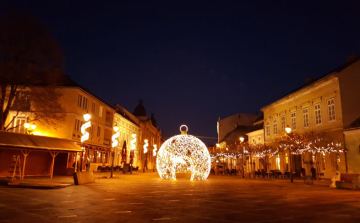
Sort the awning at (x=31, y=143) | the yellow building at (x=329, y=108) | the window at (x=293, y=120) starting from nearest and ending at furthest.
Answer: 1. the awning at (x=31, y=143)
2. the yellow building at (x=329, y=108)
3. the window at (x=293, y=120)

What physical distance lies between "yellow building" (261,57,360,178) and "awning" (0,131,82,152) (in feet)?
72.0

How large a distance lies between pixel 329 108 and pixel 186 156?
15251 millimetres

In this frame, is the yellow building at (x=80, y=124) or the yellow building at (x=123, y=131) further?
the yellow building at (x=123, y=131)

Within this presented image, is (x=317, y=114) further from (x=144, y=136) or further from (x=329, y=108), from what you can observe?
(x=144, y=136)

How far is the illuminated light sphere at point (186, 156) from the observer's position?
21.9 m

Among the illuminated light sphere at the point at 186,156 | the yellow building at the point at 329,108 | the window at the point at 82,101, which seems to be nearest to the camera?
the illuminated light sphere at the point at 186,156

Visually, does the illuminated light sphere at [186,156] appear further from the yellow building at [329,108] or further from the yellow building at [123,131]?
the yellow building at [123,131]

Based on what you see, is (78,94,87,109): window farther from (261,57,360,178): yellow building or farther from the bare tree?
(261,57,360,178): yellow building

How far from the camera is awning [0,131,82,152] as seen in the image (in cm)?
1962

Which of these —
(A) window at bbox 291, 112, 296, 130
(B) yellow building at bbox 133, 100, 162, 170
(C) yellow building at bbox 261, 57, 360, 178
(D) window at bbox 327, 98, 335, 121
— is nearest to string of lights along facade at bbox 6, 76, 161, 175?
(B) yellow building at bbox 133, 100, 162, 170

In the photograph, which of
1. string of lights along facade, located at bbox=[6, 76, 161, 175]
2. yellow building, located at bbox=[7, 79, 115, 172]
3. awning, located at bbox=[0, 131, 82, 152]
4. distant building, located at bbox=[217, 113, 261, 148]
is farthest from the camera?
distant building, located at bbox=[217, 113, 261, 148]

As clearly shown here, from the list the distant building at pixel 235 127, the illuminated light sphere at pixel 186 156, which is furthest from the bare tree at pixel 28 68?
the distant building at pixel 235 127

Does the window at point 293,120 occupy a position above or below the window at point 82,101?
below

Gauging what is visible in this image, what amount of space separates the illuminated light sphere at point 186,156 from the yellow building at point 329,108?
10061 mm
